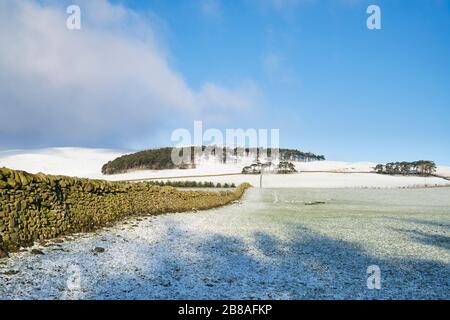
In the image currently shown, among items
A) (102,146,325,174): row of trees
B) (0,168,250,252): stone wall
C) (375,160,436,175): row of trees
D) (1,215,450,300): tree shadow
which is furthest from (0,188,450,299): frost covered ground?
(102,146,325,174): row of trees

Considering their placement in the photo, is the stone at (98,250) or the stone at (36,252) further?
the stone at (98,250)

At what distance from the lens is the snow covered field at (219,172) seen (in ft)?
287

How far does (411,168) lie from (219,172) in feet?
194

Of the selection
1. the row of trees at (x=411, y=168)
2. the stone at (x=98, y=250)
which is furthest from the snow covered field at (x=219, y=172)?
the stone at (x=98, y=250)

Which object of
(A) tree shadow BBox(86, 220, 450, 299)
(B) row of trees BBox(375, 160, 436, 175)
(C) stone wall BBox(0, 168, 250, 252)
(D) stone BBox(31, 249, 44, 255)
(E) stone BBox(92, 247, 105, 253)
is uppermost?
(B) row of trees BBox(375, 160, 436, 175)

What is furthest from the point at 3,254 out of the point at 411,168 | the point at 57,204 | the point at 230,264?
the point at 411,168

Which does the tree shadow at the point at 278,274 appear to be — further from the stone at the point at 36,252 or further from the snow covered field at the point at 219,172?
the snow covered field at the point at 219,172

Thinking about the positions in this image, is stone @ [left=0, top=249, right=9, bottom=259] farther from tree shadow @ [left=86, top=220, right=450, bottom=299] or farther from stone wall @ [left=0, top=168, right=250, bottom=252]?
tree shadow @ [left=86, top=220, right=450, bottom=299]

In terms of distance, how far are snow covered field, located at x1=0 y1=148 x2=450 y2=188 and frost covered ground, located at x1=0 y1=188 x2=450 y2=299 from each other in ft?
206

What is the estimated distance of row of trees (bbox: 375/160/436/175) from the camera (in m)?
113

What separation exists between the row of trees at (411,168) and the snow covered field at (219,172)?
4345 millimetres

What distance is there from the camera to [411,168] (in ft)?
388
